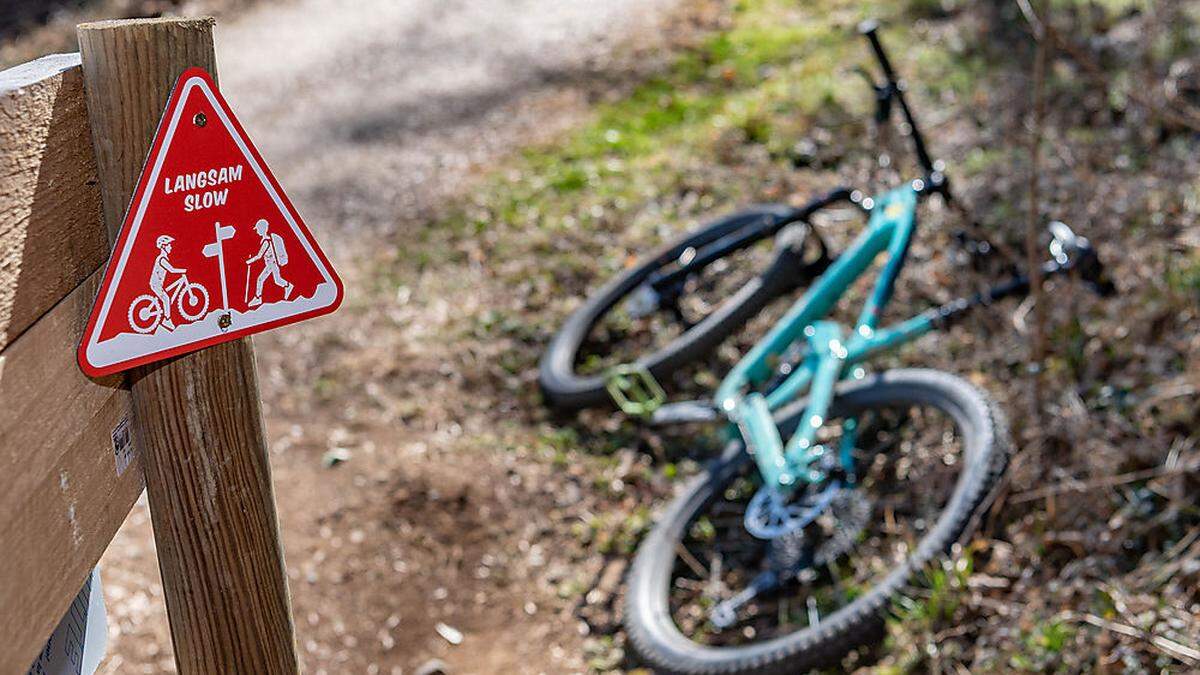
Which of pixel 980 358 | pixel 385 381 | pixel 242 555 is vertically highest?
pixel 242 555

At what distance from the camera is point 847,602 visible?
149 inches

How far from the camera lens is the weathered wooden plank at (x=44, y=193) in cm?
119

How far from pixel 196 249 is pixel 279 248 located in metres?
0.14

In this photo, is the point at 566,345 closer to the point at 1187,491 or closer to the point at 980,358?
the point at 980,358

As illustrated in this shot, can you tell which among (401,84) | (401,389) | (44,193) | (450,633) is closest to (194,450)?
(44,193)

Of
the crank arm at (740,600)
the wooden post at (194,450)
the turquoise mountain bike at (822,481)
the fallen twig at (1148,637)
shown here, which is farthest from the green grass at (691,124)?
the wooden post at (194,450)

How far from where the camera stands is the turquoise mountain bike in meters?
3.72

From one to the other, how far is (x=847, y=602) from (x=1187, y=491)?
3.89 ft

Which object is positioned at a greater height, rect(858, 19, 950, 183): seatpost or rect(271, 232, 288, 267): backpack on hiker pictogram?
rect(271, 232, 288, 267): backpack on hiker pictogram

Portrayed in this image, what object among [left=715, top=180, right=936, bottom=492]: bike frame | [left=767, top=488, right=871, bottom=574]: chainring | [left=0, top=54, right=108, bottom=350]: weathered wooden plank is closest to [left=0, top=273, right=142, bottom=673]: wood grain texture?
[left=0, top=54, right=108, bottom=350]: weathered wooden plank

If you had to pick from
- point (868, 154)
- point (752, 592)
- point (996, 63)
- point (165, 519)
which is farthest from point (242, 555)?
point (996, 63)

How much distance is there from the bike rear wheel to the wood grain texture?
3597 millimetres

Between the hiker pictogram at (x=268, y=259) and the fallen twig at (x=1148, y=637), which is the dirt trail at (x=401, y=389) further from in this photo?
the hiker pictogram at (x=268, y=259)

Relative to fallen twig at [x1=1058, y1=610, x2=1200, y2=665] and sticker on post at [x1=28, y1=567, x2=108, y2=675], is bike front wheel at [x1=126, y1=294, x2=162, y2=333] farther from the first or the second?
fallen twig at [x1=1058, y1=610, x2=1200, y2=665]
